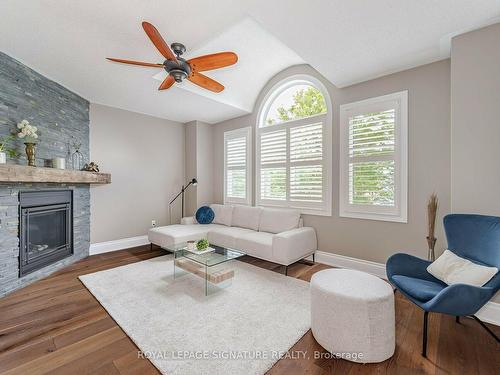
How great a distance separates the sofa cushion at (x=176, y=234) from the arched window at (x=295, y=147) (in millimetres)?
1272

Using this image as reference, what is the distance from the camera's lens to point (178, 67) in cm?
219

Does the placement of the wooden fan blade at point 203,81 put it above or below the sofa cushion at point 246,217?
above

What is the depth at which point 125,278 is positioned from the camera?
10.0 feet

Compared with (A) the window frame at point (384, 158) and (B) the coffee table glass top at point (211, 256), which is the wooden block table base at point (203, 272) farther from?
(A) the window frame at point (384, 158)

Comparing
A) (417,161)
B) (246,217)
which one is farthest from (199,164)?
(417,161)

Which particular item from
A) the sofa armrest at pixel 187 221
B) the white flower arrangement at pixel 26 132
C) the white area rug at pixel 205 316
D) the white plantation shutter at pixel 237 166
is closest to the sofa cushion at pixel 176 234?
the sofa armrest at pixel 187 221

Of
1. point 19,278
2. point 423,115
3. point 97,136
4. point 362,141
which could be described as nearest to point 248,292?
point 362,141

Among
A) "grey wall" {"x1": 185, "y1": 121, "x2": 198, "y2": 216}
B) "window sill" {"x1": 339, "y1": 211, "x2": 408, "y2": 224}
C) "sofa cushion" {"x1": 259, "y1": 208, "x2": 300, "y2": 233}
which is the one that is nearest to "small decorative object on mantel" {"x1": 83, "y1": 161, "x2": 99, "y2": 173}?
"grey wall" {"x1": 185, "y1": 121, "x2": 198, "y2": 216}

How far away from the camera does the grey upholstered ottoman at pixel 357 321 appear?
5.29ft

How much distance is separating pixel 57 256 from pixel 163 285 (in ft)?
6.28

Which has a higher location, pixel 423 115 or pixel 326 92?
pixel 326 92

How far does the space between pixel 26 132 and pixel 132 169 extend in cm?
198

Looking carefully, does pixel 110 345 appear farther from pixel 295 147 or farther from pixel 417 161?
pixel 417 161

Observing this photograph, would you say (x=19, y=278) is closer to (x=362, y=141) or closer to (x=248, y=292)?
(x=248, y=292)
